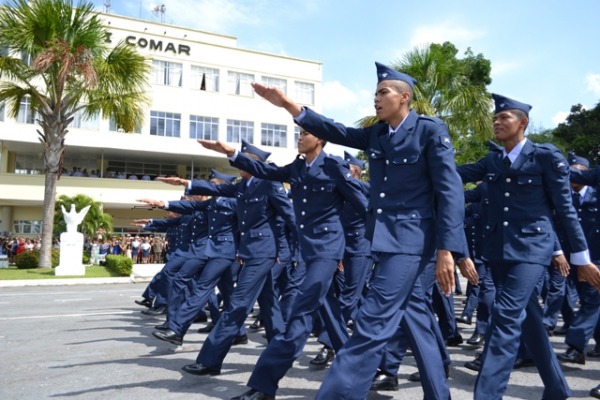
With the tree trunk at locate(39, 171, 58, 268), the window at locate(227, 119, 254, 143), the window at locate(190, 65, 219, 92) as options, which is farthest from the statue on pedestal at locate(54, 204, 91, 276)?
the window at locate(190, 65, 219, 92)

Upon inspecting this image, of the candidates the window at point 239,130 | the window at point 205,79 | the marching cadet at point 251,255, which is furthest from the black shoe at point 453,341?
the window at point 205,79

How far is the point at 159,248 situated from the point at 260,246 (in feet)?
83.8

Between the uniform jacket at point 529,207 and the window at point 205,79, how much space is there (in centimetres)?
3727

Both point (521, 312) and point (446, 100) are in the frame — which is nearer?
point (521, 312)

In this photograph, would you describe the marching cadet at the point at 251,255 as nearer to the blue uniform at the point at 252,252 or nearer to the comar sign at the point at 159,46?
the blue uniform at the point at 252,252

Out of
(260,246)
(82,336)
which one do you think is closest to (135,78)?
(82,336)

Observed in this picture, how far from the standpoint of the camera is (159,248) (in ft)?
97.9

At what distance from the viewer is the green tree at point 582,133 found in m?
30.4

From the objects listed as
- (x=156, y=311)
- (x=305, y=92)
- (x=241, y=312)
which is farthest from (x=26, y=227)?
(x=241, y=312)

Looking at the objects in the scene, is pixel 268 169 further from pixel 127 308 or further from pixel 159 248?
pixel 159 248

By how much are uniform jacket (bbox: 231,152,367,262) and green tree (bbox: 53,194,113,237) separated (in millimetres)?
24776

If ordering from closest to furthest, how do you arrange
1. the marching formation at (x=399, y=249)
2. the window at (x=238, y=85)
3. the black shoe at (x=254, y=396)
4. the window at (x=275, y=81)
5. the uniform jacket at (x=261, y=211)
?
the marching formation at (x=399, y=249), the black shoe at (x=254, y=396), the uniform jacket at (x=261, y=211), the window at (x=238, y=85), the window at (x=275, y=81)

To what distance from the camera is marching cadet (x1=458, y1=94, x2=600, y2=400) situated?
12.5 feet

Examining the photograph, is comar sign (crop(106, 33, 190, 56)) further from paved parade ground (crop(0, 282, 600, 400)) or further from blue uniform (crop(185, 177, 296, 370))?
blue uniform (crop(185, 177, 296, 370))
